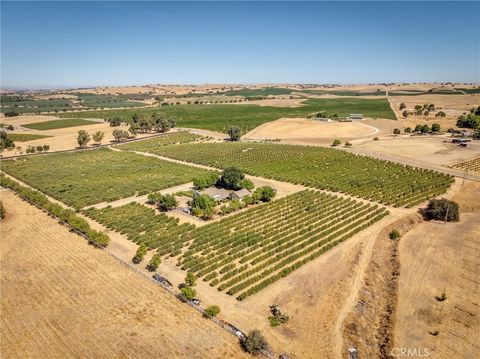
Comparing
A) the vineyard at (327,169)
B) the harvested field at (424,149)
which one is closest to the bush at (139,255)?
the vineyard at (327,169)

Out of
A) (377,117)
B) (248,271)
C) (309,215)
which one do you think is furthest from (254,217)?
(377,117)

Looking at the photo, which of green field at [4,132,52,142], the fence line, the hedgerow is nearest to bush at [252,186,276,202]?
the hedgerow

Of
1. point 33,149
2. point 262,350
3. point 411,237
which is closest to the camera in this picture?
point 262,350

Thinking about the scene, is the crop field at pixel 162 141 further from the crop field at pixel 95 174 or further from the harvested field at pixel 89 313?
the harvested field at pixel 89 313

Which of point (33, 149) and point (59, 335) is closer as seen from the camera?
point (59, 335)

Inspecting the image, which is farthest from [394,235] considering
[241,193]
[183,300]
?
[183,300]

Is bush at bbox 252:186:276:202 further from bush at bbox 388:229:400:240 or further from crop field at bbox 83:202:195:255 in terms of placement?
bush at bbox 388:229:400:240

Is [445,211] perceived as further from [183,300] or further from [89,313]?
[89,313]

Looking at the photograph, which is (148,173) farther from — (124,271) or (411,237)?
(411,237)
